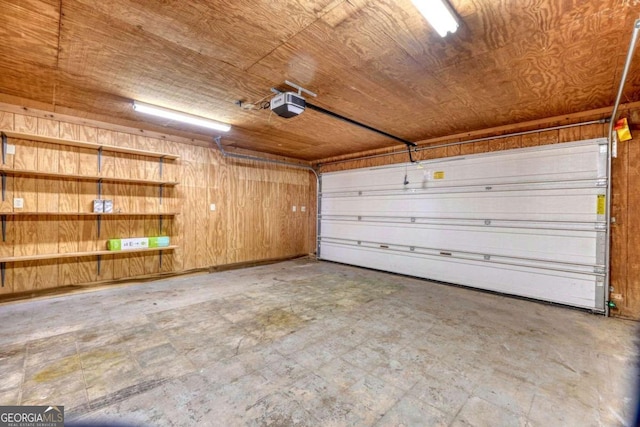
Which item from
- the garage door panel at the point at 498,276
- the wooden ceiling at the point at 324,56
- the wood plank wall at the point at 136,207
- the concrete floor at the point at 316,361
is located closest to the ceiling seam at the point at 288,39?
the wooden ceiling at the point at 324,56

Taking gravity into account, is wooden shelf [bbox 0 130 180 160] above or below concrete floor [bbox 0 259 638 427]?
above

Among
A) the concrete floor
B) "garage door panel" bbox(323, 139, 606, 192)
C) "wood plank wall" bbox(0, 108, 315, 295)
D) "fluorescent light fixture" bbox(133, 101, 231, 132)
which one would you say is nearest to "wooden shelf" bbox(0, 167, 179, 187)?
"wood plank wall" bbox(0, 108, 315, 295)

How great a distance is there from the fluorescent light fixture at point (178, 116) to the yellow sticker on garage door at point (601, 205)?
523 cm

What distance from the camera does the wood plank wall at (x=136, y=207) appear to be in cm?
370

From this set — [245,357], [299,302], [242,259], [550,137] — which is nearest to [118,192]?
[242,259]

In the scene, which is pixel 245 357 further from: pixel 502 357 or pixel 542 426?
pixel 502 357

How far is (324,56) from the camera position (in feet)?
7.70

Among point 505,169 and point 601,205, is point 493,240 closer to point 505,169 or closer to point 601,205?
point 505,169

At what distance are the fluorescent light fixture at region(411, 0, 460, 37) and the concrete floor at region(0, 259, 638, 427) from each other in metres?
2.48

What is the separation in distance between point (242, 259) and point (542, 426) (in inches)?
212

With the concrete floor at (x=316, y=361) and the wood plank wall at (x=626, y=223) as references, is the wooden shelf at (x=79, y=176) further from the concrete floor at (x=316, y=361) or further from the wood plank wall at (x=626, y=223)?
the wood plank wall at (x=626, y=223)

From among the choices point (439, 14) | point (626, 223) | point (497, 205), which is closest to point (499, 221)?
point (497, 205)

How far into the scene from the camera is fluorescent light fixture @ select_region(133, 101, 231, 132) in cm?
347

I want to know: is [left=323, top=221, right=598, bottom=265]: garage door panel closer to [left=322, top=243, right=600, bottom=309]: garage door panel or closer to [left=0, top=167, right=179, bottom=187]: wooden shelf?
[left=322, top=243, right=600, bottom=309]: garage door panel
